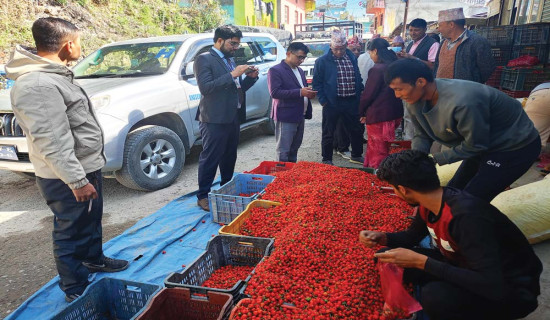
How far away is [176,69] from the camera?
224 inches

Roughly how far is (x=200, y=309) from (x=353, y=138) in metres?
4.45

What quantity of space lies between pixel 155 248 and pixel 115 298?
3.27ft

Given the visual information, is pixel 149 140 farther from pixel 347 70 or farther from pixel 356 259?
pixel 356 259

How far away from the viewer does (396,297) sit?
7.14 feet

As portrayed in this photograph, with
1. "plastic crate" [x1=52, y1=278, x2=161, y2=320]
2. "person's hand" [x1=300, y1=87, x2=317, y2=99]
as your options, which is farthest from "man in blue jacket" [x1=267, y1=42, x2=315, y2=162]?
"plastic crate" [x1=52, y1=278, x2=161, y2=320]

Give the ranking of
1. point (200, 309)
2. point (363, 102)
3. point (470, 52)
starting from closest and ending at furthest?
point (200, 309), point (470, 52), point (363, 102)

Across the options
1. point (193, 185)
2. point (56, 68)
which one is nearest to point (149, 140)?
point (193, 185)

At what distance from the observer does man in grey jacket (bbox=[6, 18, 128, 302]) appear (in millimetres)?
2367

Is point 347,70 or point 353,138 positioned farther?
point 353,138

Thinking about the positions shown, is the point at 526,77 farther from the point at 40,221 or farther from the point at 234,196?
the point at 40,221

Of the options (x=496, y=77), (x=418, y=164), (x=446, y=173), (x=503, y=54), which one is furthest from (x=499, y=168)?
(x=503, y=54)

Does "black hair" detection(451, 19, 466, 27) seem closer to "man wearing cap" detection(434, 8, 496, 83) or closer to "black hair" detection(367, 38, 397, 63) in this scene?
"man wearing cap" detection(434, 8, 496, 83)

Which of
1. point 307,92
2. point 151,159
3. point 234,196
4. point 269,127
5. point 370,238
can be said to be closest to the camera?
point 370,238

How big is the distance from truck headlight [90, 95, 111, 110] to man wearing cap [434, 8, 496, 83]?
14.6ft
